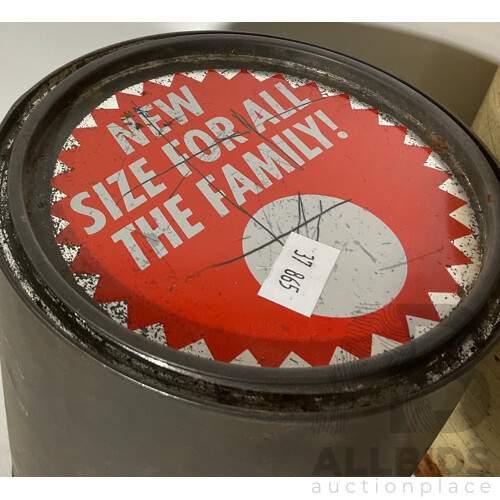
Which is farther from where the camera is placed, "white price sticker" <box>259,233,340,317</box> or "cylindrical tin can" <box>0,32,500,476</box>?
"white price sticker" <box>259,233,340,317</box>

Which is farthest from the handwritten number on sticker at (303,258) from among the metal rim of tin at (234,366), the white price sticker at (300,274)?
the metal rim of tin at (234,366)

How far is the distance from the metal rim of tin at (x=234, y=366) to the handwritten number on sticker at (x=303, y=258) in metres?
0.18

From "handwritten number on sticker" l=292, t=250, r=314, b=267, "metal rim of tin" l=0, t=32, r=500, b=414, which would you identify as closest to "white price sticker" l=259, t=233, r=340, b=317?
"handwritten number on sticker" l=292, t=250, r=314, b=267

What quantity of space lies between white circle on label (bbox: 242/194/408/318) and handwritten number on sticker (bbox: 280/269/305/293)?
24 mm

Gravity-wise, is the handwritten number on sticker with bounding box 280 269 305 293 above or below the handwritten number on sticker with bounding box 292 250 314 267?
below

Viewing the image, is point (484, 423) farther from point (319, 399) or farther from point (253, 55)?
point (253, 55)

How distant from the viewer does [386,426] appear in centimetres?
79

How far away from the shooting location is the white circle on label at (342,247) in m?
0.88

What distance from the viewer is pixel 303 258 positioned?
91 cm

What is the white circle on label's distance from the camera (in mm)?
879

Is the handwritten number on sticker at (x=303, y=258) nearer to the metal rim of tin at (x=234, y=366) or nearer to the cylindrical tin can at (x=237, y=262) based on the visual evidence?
the cylindrical tin can at (x=237, y=262)

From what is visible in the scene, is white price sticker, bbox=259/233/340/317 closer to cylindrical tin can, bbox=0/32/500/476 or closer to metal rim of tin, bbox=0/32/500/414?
cylindrical tin can, bbox=0/32/500/476

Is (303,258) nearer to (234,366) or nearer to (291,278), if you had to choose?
(291,278)
